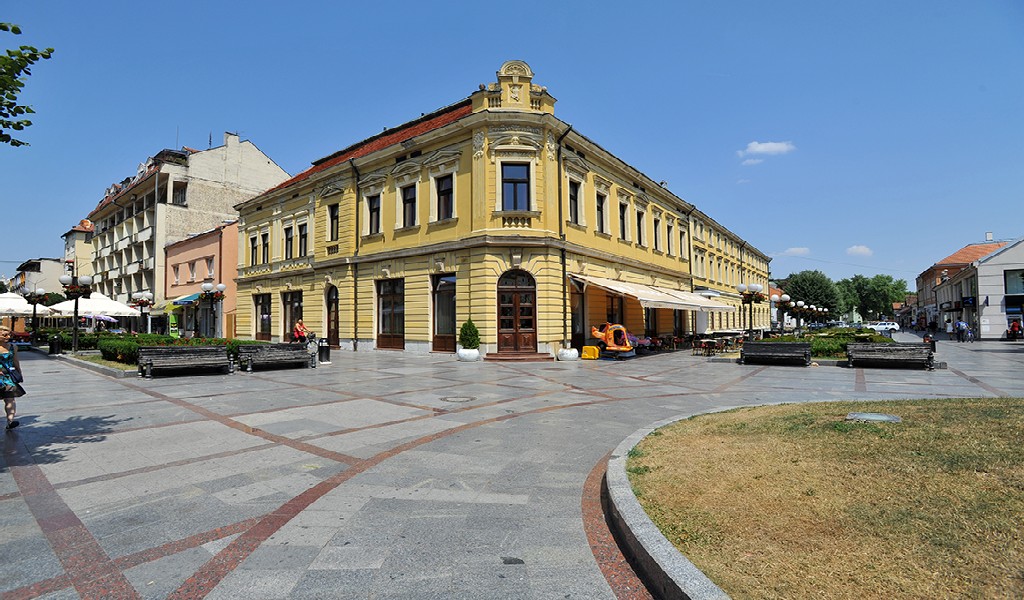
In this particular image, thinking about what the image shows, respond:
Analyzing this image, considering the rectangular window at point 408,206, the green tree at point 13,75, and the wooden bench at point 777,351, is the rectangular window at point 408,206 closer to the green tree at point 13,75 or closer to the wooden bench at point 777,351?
the wooden bench at point 777,351

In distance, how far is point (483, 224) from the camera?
2011 cm

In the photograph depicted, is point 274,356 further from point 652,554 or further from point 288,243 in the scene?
point 288,243

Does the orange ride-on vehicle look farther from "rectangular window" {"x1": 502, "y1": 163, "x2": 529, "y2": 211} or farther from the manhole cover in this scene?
the manhole cover

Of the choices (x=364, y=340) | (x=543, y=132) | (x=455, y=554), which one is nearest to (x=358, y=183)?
(x=364, y=340)

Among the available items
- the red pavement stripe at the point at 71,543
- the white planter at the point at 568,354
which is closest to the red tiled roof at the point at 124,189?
the white planter at the point at 568,354

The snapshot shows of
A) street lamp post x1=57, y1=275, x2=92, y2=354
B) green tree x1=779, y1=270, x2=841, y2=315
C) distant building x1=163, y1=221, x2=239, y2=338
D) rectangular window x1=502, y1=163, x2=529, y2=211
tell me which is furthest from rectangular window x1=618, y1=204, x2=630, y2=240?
green tree x1=779, y1=270, x2=841, y2=315

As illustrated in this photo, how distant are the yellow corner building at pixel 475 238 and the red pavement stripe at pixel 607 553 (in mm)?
15134

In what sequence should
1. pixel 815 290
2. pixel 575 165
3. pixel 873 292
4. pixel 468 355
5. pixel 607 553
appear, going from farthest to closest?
pixel 873 292, pixel 815 290, pixel 575 165, pixel 468 355, pixel 607 553

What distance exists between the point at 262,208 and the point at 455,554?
33.5 meters

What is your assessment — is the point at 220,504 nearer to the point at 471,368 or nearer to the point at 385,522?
the point at 385,522

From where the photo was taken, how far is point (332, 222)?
26.9m

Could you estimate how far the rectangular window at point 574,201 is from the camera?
22516mm

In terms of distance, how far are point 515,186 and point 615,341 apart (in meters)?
7.83

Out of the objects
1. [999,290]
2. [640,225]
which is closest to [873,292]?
[999,290]
